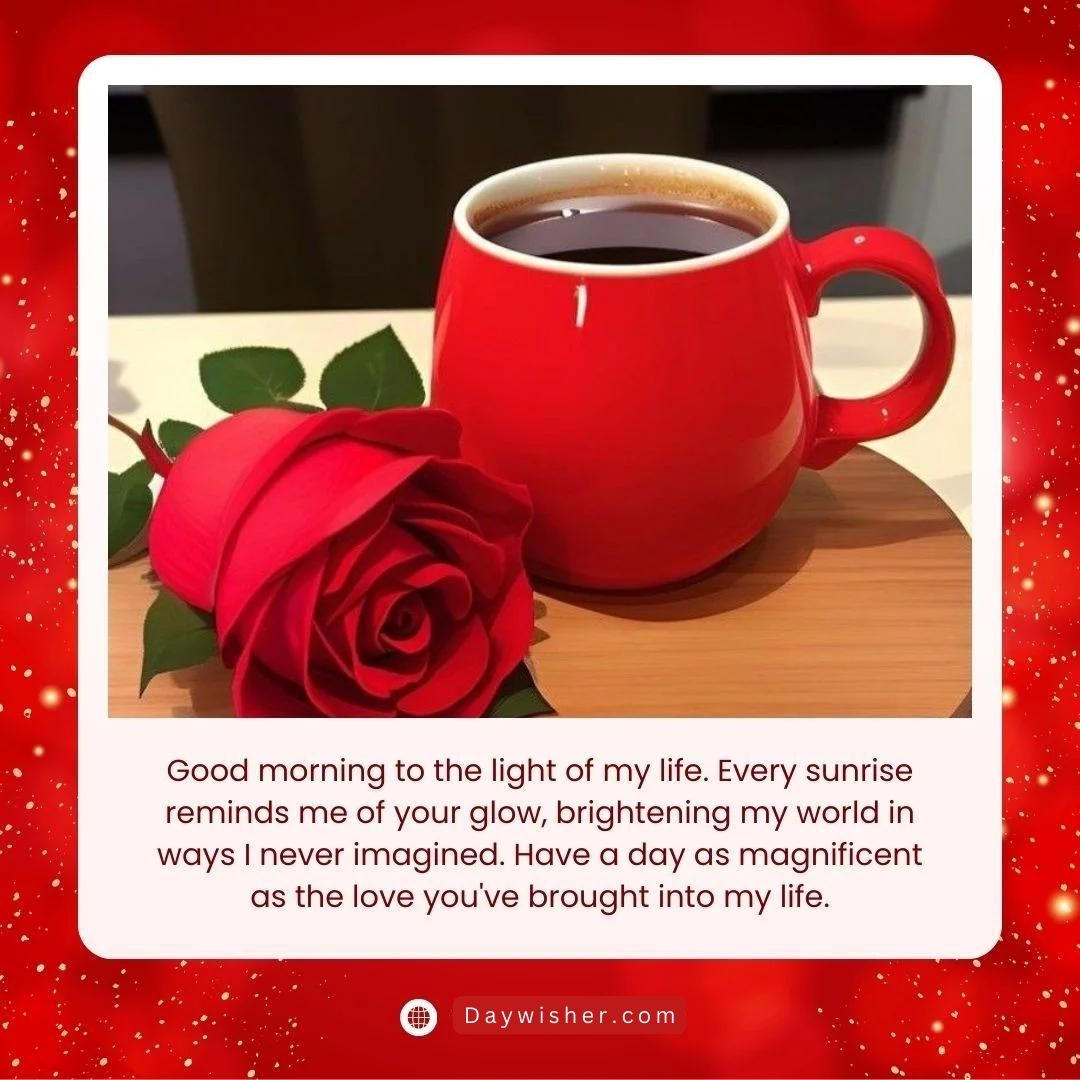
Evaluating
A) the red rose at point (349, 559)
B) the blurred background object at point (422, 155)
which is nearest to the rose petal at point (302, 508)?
the red rose at point (349, 559)

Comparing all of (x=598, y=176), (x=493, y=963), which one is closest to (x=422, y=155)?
(x=598, y=176)

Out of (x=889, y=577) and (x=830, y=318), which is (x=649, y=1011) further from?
(x=830, y=318)

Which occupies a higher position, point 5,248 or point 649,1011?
point 5,248

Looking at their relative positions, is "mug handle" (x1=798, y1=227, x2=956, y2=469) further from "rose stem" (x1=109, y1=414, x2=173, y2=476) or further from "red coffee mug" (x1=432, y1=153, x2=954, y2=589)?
"rose stem" (x1=109, y1=414, x2=173, y2=476)

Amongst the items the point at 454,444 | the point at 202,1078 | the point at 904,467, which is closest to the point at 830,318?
the point at 904,467

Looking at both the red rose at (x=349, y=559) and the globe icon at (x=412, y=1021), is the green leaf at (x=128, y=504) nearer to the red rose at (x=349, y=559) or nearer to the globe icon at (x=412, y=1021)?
the red rose at (x=349, y=559)

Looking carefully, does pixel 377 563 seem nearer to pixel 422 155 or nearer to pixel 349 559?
pixel 349 559

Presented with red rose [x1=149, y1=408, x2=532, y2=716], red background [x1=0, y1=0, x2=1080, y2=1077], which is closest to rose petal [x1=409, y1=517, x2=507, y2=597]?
red rose [x1=149, y1=408, x2=532, y2=716]
